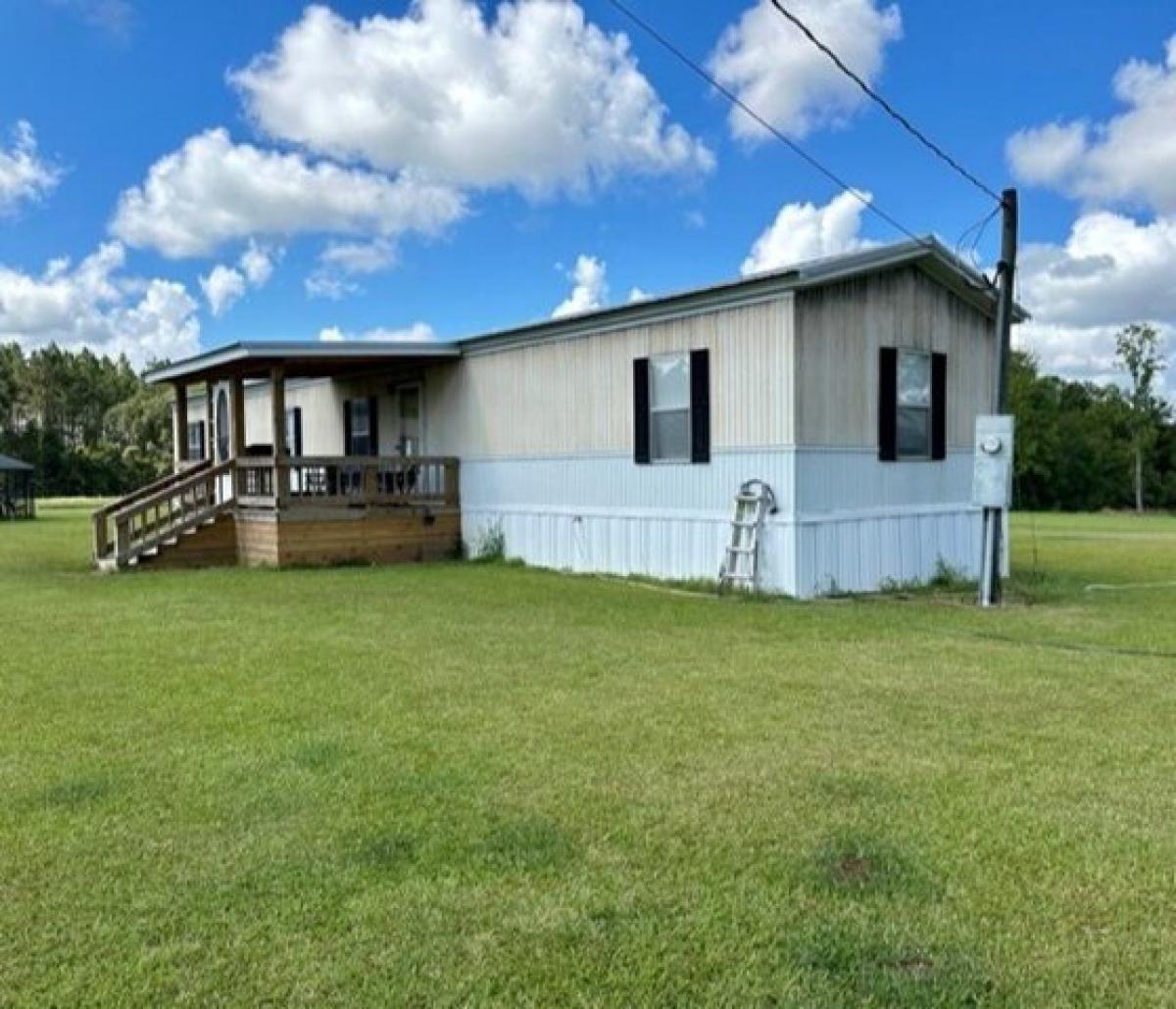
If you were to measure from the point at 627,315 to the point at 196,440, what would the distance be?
12970 millimetres

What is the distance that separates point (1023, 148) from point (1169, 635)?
24.6 feet

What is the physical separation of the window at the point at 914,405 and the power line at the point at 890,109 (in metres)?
2.06

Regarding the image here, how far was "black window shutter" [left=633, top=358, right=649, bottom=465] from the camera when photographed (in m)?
11.7

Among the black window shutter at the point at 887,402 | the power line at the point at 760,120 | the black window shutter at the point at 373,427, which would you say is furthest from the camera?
the black window shutter at the point at 373,427

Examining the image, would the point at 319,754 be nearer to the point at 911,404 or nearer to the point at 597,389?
the point at 597,389

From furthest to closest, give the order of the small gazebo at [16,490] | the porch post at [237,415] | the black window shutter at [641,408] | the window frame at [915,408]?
1. the small gazebo at [16,490]
2. the porch post at [237,415]
3. the black window shutter at [641,408]
4. the window frame at [915,408]

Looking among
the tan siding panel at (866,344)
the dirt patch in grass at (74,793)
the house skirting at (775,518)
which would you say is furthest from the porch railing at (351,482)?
the dirt patch in grass at (74,793)

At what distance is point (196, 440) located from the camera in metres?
21.5

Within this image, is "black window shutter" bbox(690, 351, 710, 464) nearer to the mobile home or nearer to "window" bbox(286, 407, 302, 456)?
the mobile home

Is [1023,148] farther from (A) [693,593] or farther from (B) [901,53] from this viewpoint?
(A) [693,593]

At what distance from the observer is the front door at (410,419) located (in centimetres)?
1572

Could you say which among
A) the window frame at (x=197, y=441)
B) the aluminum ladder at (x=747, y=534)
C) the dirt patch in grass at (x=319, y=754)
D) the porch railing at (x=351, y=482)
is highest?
the window frame at (x=197, y=441)

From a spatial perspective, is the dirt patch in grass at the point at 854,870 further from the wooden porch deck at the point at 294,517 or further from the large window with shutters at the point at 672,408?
the wooden porch deck at the point at 294,517

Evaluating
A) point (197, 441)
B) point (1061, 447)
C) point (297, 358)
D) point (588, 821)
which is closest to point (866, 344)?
point (297, 358)
